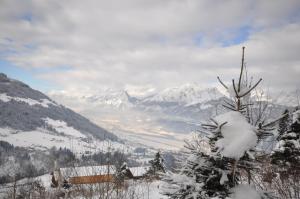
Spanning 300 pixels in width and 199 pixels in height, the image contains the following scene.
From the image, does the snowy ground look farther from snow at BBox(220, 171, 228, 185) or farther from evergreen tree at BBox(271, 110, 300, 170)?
evergreen tree at BBox(271, 110, 300, 170)

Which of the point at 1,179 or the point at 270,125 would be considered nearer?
the point at 270,125

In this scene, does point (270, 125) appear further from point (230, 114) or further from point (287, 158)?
point (287, 158)

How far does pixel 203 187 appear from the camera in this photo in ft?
14.8

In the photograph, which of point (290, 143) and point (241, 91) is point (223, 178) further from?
point (290, 143)

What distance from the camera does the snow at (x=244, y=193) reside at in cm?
407

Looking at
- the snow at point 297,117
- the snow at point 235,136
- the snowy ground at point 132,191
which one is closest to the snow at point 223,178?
the snow at point 235,136

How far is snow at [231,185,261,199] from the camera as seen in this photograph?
160 inches

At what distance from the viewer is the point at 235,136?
4043mm

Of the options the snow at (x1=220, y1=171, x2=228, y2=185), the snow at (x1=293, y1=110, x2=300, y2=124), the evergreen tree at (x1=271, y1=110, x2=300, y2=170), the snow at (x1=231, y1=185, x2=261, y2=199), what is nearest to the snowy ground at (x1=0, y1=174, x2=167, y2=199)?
the snow at (x1=220, y1=171, x2=228, y2=185)

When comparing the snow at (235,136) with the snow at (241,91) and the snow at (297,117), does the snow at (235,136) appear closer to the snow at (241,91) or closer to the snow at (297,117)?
the snow at (241,91)

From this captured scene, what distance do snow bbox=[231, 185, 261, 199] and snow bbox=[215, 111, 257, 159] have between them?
507mm

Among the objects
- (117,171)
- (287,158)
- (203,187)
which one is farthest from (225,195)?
(287,158)

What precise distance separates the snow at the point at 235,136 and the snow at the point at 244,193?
0.51 metres

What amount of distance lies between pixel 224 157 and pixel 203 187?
57cm
